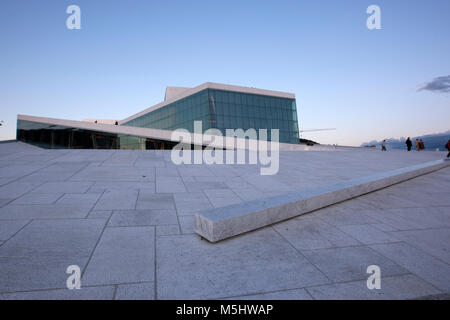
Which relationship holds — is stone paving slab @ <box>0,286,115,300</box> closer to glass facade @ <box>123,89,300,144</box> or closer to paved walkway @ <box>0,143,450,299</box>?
paved walkway @ <box>0,143,450,299</box>

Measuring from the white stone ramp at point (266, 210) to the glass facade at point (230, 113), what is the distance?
35982mm

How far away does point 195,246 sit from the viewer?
369cm

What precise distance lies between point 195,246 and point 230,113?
134 ft

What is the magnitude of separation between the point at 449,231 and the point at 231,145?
15.3 m

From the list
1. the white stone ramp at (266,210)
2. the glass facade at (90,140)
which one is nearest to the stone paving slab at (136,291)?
the white stone ramp at (266,210)

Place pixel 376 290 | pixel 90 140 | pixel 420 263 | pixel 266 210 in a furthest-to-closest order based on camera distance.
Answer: pixel 90 140 → pixel 266 210 → pixel 420 263 → pixel 376 290

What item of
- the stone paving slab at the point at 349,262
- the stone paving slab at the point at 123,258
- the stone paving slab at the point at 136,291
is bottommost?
the stone paving slab at the point at 349,262

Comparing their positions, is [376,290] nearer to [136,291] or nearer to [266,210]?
[266,210]

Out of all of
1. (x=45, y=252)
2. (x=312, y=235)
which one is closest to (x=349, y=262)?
(x=312, y=235)

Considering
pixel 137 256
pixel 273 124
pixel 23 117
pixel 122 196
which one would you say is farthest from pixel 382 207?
pixel 273 124

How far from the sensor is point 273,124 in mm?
48969

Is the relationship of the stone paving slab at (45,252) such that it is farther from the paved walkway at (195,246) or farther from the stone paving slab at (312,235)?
the stone paving slab at (312,235)

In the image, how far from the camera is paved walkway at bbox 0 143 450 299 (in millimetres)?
2730

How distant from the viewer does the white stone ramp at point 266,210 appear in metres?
3.87
